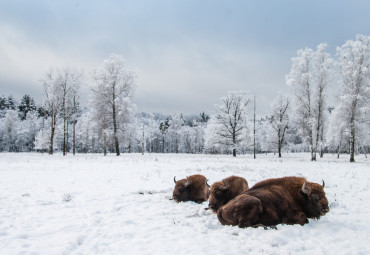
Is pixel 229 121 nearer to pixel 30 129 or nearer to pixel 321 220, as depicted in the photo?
pixel 321 220

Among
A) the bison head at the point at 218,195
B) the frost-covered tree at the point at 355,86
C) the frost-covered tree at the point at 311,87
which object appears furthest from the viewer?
the frost-covered tree at the point at 311,87

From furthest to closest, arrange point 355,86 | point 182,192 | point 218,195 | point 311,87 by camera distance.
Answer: point 311,87 → point 355,86 → point 182,192 → point 218,195

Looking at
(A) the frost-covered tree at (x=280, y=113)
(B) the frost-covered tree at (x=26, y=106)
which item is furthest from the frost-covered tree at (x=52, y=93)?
(B) the frost-covered tree at (x=26, y=106)

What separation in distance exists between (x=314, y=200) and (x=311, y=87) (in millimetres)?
28371

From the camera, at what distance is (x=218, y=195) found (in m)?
6.39

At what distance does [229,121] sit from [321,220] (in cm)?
3474

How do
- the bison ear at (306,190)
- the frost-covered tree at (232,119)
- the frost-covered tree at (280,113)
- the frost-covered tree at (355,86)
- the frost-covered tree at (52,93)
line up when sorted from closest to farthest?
the bison ear at (306,190), the frost-covered tree at (355,86), the frost-covered tree at (52,93), the frost-covered tree at (232,119), the frost-covered tree at (280,113)

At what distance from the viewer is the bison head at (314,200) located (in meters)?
5.10

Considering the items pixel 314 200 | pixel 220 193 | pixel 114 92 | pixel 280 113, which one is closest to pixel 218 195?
pixel 220 193

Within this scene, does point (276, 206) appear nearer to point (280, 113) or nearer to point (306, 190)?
point (306, 190)

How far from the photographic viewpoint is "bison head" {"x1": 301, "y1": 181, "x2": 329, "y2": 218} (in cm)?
510

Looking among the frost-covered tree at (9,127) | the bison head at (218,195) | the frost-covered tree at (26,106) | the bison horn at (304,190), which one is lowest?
the bison head at (218,195)

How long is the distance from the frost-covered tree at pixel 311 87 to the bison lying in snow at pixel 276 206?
25.6 m

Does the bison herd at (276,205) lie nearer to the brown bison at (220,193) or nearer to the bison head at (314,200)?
the bison head at (314,200)
